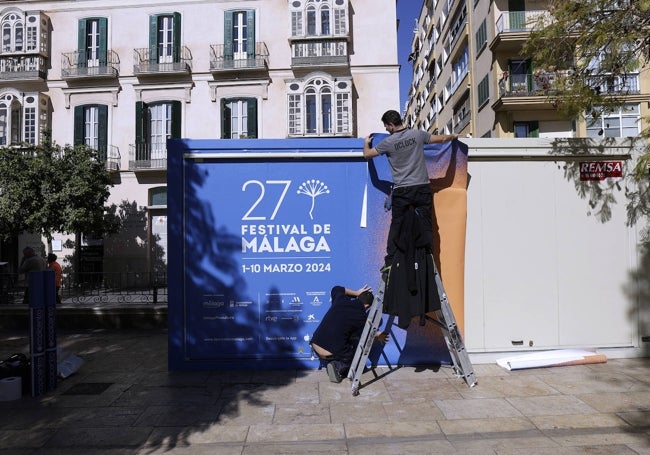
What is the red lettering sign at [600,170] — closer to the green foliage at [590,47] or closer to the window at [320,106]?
the green foliage at [590,47]

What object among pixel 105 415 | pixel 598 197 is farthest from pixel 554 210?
pixel 105 415

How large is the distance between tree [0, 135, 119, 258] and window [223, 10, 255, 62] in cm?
820

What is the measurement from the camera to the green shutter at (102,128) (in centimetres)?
2289

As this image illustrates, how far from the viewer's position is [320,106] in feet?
73.3

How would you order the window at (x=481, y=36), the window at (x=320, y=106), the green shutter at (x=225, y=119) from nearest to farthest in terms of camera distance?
the window at (x=320, y=106) → the green shutter at (x=225, y=119) → the window at (x=481, y=36)

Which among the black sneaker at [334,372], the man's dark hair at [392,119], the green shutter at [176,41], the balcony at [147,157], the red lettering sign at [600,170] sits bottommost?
the black sneaker at [334,372]

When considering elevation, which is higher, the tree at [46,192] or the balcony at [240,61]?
the balcony at [240,61]

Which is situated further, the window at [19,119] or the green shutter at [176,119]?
the window at [19,119]

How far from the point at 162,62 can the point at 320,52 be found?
285 inches

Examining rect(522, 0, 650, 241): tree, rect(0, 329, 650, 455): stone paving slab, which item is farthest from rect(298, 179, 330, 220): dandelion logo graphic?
rect(522, 0, 650, 241): tree

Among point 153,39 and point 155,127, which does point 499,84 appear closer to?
point 153,39

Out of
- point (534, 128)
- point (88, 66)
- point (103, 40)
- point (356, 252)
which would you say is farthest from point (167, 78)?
point (356, 252)

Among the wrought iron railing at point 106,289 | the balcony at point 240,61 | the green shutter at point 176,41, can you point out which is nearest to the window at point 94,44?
the green shutter at point 176,41

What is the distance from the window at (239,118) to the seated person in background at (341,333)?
58.1 feet
